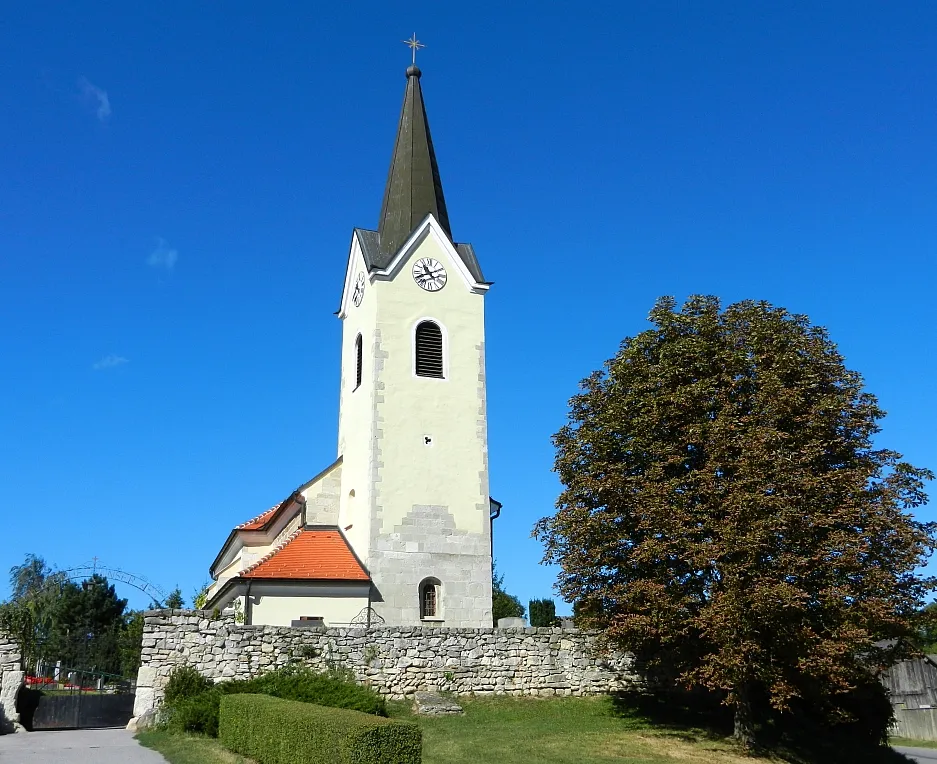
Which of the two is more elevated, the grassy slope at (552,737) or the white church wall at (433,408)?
the white church wall at (433,408)

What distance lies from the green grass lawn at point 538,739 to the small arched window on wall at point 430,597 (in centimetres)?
461

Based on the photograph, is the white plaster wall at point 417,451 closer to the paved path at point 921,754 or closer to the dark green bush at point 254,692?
the dark green bush at point 254,692

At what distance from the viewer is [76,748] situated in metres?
19.0

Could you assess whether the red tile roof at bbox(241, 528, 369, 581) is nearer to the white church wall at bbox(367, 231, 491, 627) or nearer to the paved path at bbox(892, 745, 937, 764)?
the white church wall at bbox(367, 231, 491, 627)

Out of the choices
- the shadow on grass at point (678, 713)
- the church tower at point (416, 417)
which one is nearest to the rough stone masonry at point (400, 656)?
the shadow on grass at point (678, 713)

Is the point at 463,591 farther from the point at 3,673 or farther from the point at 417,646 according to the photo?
the point at 3,673

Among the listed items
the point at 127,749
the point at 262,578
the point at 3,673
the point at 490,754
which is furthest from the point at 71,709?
the point at 490,754

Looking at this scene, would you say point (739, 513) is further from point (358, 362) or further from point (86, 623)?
point (86, 623)

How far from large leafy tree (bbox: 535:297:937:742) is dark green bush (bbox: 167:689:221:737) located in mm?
8824

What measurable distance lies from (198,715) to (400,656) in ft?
17.7

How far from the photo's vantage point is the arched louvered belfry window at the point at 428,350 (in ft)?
98.8

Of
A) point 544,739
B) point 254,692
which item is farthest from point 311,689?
point 544,739

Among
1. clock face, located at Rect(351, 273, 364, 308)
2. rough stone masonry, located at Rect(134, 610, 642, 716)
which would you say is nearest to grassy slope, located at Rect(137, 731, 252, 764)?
rough stone masonry, located at Rect(134, 610, 642, 716)

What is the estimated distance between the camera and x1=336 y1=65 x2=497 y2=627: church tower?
27.7 metres
